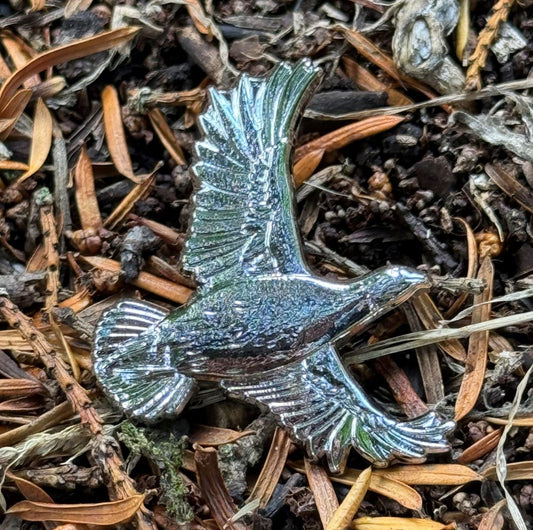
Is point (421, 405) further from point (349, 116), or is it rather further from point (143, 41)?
point (143, 41)

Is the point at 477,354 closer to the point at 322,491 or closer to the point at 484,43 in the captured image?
the point at 322,491

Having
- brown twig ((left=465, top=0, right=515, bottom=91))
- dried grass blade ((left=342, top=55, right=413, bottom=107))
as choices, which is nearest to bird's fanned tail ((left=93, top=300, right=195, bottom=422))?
dried grass blade ((left=342, top=55, right=413, bottom=107))

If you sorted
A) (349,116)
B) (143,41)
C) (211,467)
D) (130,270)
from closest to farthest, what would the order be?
(211,467)
(130,270)
(349,116)
(143,41)

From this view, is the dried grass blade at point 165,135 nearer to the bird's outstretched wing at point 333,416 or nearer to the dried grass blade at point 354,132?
the dried grass blade at point 354,132

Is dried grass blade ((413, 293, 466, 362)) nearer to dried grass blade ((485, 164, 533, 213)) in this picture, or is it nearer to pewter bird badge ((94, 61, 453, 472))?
pewter bird badge ((94, 61, 453, 472))

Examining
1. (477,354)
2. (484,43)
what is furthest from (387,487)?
(484,43)

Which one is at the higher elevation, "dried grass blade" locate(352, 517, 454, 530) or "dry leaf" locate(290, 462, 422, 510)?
"dry leaf" locate(290, 462, 422, 510)

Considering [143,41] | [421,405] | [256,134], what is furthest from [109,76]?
[421,405]
